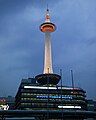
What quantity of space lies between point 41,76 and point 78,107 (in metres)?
30.0

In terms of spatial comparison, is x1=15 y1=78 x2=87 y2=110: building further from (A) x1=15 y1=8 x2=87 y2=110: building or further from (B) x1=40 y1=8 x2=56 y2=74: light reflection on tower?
(B) x1=40 y1=8 x2=56 y2=74: light reflection on tower

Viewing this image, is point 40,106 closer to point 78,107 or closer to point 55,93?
point 55,93

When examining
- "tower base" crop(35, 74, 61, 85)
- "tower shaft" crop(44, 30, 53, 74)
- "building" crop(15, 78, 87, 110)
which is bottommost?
"building" crop(15, 78, 87, 110)

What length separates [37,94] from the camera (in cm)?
12019

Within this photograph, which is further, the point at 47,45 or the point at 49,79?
the point at 47,45

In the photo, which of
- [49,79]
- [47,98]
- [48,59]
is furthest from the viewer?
[48,59]

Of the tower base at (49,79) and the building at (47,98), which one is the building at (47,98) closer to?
the building at (47,98)

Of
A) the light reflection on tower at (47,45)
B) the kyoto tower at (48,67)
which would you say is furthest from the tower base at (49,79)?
the light reflection on tower at (47,45)

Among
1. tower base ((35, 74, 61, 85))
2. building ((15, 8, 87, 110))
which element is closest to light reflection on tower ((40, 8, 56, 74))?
tower base ((35, 74, 61, 85))

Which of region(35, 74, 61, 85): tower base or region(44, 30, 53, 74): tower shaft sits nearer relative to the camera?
region(35, 74, 61, 85): tower base

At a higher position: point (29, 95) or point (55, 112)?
point (29, 95)

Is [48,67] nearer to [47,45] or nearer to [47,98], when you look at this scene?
[47,45]

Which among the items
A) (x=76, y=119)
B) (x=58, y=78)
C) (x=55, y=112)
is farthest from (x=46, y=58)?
(x=55, y=112)

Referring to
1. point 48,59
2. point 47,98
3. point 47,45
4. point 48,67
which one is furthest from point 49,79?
→ point 47,45
